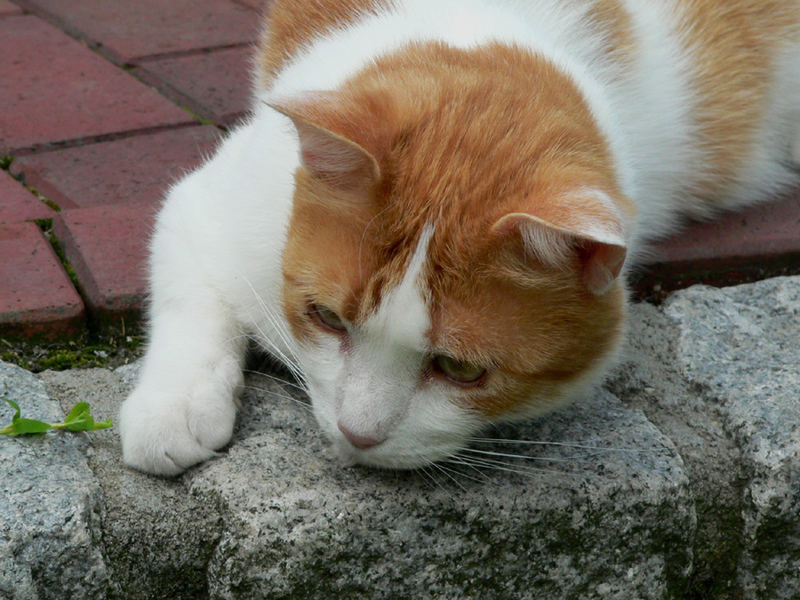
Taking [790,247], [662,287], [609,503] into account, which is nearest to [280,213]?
[609,503]

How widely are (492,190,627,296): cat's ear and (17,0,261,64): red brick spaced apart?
2.09 m

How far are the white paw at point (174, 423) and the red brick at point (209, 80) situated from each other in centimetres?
131

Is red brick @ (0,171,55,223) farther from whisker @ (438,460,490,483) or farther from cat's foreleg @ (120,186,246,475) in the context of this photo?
whisker @ (438,460,490,483)

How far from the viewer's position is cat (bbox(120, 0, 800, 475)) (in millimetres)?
1508

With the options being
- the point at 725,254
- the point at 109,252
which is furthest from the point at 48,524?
the point at 725,254

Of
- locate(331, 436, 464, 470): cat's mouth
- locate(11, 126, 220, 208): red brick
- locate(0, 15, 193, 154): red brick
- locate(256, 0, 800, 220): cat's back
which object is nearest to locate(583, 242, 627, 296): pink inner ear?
locate(331, 436, 464, 470): cat's mouth

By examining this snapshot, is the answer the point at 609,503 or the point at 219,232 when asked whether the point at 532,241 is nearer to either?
the point at 609,503

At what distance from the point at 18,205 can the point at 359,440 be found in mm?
1267

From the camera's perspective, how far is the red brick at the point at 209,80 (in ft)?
9.63

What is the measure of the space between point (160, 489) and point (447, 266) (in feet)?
1.92

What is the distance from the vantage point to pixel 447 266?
151 cm

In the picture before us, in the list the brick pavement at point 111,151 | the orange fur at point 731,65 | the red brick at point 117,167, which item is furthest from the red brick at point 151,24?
the orange fur at point 731,65

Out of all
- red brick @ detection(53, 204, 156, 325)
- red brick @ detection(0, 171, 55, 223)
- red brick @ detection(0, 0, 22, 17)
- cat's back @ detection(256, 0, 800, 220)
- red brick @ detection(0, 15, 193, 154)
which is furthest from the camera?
red brick @ detection(0, 0, 22, 17)

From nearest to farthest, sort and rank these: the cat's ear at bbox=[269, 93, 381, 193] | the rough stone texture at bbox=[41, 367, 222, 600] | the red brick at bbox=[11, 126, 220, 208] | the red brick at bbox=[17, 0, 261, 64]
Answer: the cat's ear at bbox=[269, 93, 381, 193]
the rough stone texture at bbox=[41, 367, 222, 600]
the red brick at bbox=[11, 126, 220, 208]
the red brick at bbox=[17, 0, 261, 64]
